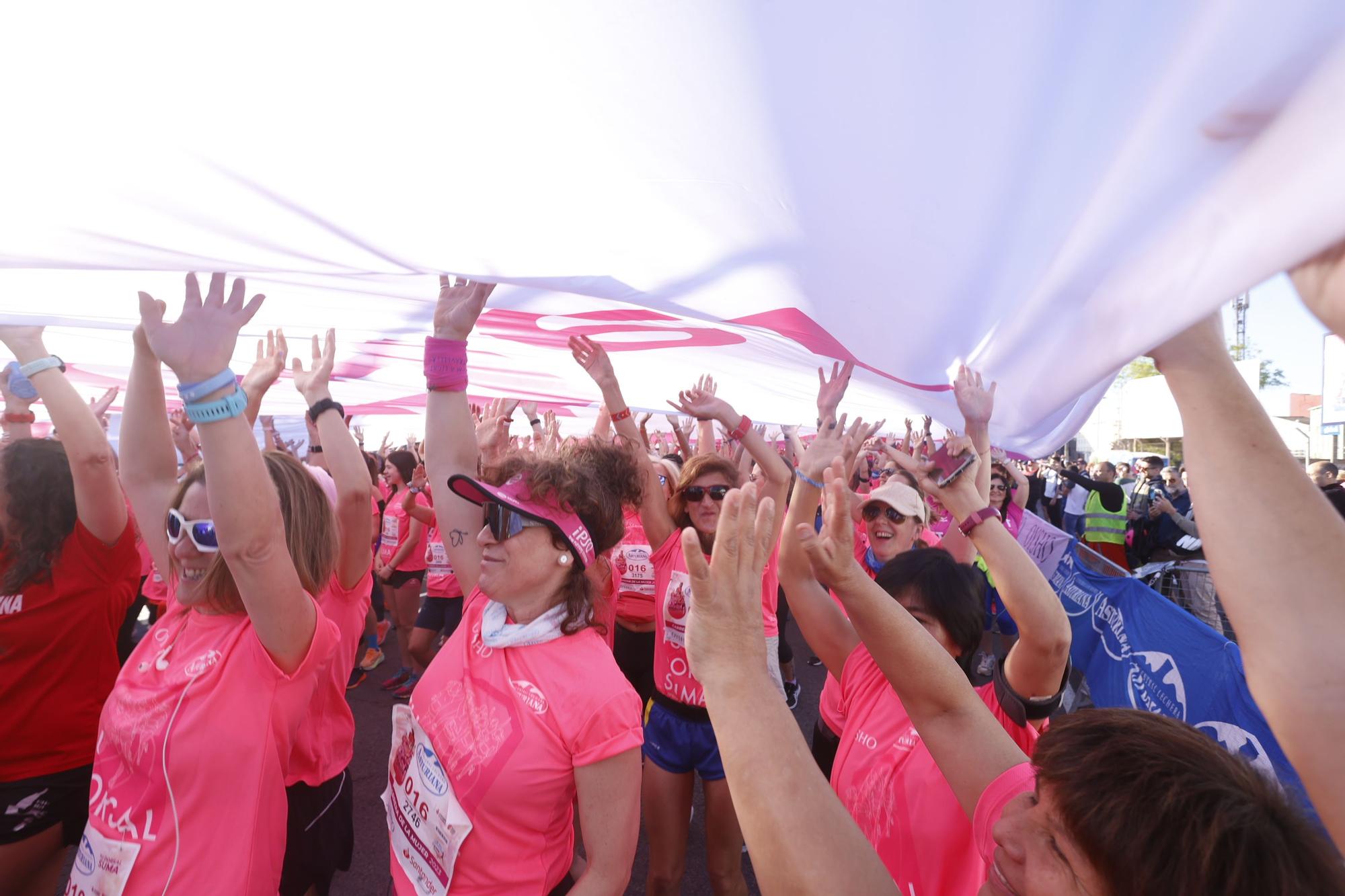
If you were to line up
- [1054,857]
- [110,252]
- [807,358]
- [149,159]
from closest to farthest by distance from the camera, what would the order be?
[1054,857], [149,159], [110,252], [807,358]

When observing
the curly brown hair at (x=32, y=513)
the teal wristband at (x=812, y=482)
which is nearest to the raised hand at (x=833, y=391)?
the teal wristband at (x=812, y=482)

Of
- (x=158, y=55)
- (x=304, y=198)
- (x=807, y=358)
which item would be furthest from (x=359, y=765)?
(x=158, y=55)

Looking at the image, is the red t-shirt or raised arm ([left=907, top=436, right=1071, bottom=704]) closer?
raised arm ([left=907, top=436, right=1071, bottom=704])

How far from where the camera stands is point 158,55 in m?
0.99

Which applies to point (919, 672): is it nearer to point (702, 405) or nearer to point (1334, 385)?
point (702, 405)

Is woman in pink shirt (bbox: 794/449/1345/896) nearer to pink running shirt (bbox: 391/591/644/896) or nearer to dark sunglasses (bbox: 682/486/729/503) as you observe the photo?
pink running shirt (bbox: 391/591/644/896)

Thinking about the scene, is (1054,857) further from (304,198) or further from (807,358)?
(807,358)

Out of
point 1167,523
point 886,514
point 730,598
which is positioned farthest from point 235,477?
point 1167,523

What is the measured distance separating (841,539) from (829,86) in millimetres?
809

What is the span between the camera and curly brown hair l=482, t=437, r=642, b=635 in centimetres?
204

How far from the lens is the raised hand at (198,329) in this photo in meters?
1.50

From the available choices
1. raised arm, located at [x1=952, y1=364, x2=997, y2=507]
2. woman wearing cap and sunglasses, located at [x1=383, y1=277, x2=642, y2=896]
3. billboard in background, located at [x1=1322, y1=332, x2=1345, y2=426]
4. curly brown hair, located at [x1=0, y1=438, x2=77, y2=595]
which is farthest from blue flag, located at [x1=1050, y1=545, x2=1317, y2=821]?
billboard in background, located at [x1=1322, y1=332, x2=1345, y2=426]

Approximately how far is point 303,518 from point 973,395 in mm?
1932

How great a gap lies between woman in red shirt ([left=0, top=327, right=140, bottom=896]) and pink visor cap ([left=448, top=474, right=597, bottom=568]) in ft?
3.97
